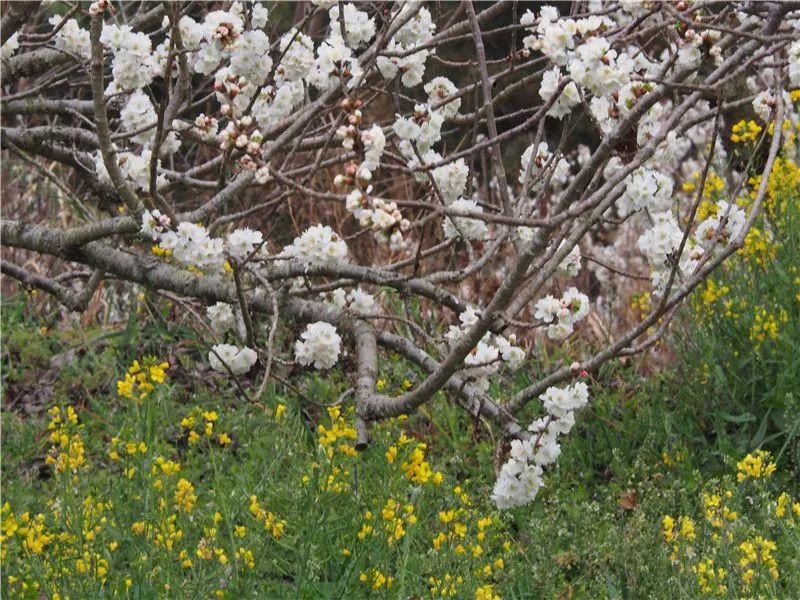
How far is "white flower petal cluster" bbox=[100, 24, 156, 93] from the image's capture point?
10.1ft

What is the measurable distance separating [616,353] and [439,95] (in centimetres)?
100

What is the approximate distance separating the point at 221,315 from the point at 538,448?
1.09m

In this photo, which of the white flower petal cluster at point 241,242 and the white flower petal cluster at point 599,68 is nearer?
the white flower petal cluster at point 599,68

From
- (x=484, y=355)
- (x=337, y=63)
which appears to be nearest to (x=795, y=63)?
(x=484, y=355)

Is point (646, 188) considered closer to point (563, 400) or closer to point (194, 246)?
point (563, 400)

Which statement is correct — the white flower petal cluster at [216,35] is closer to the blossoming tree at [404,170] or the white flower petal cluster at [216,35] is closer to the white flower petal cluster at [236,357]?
the blossoming tree at [404,170]

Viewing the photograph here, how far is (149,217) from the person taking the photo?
115 inches

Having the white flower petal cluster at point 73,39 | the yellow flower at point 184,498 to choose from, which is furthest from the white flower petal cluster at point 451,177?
the white flower petal cluster at point 73,39

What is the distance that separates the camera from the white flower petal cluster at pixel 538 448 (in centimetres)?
292

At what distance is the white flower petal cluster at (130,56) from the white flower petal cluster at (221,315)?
2.26 ft

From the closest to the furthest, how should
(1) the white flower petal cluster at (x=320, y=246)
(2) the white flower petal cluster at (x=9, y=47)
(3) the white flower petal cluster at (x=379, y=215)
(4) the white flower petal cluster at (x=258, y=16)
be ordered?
(3) the white flower petal cluster at (x=379, y=215)
(1) the white flower petal cluster at (x=320, y=246)
(4) the white flower petal cluster at (x=258, y=16)
(2) the white flower petal cluster at (x=9, y=47)

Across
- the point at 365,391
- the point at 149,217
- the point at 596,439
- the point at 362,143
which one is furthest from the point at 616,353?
the point at 596,439

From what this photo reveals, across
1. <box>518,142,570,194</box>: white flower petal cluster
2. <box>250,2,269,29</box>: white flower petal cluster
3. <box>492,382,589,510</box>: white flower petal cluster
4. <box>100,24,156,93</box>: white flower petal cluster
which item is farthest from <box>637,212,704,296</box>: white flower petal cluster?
<box>100,24,156,93</box>: white flower petal cluster

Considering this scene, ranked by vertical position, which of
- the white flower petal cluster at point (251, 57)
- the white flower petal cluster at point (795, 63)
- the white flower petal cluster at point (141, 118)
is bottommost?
the white flower petal cluster at point (141, 118)
